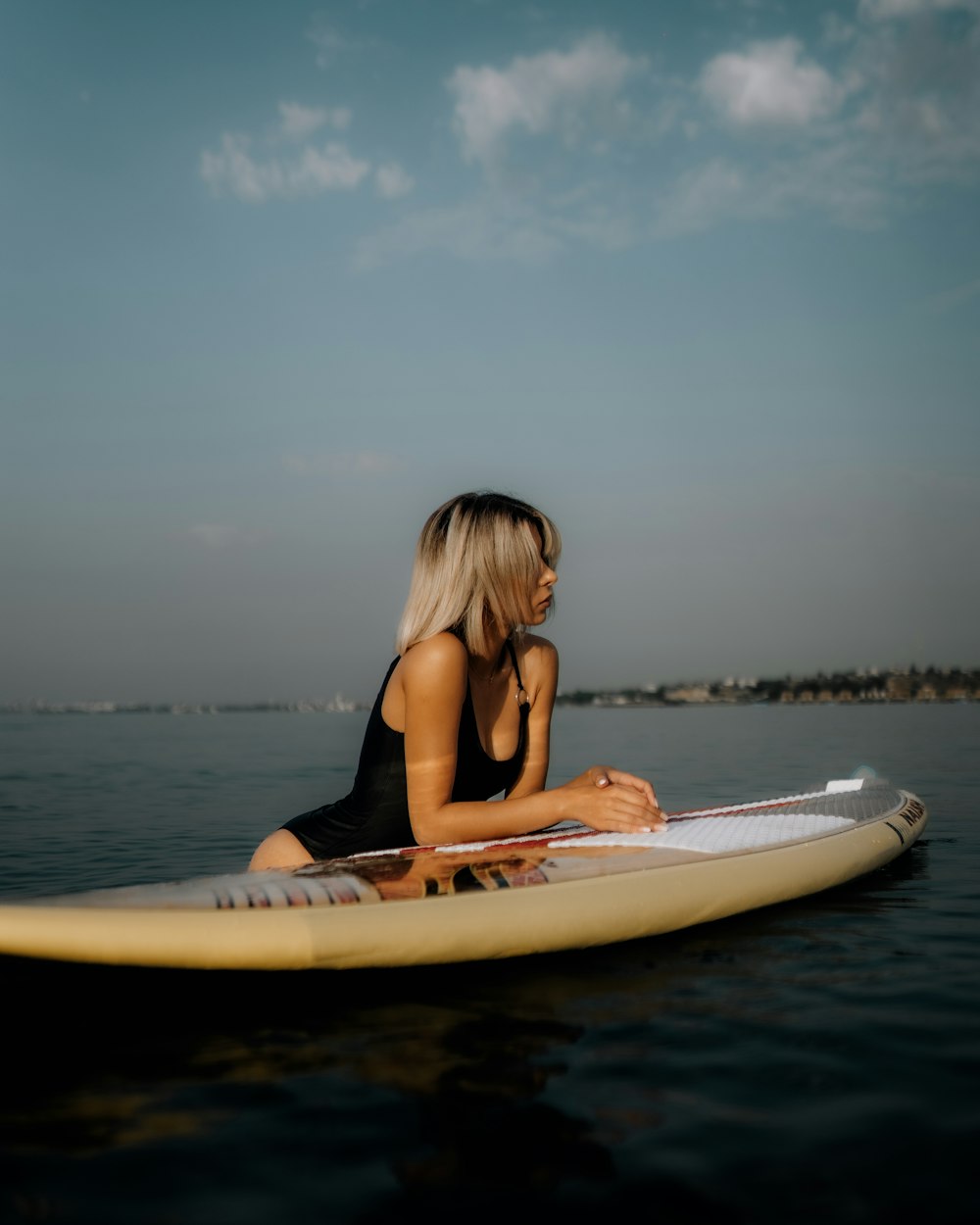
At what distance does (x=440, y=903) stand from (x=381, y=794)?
25.9 inches

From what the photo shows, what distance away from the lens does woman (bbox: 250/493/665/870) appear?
3055 mm

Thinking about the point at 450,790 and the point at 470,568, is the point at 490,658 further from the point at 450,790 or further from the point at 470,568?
the point at 450,790

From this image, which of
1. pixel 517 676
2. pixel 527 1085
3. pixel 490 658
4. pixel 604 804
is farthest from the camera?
pixel 517 676

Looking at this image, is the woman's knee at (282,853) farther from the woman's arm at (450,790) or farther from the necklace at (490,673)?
the necklace at (490,673)

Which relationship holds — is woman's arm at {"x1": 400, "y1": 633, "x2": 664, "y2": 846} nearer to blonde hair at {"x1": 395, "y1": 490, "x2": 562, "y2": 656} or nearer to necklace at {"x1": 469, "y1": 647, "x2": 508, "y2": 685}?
blonde hair at {"x1": 395, "y1": 490, "x2": 562, "y2": 656}

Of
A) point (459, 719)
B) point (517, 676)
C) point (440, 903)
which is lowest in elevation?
point (440, 903)

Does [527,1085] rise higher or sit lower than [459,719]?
lower

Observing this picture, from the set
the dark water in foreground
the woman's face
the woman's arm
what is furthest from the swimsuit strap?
the dark water in foreground

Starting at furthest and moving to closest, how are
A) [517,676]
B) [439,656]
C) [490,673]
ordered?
1. [517,676]
2. [490,673]
3. [439,656]

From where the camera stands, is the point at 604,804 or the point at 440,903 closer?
the point at 440,903

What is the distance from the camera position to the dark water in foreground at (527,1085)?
1703 millimetres

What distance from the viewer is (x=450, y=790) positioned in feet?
10.4

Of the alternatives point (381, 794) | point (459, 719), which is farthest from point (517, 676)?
point (381, 794)

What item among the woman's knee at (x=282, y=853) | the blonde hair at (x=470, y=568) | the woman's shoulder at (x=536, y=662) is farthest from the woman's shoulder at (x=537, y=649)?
the woman's knee at (x=282, y=853)
